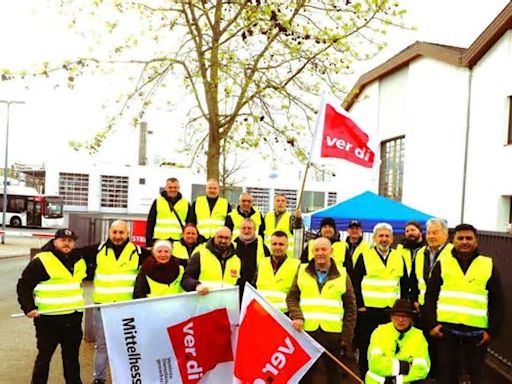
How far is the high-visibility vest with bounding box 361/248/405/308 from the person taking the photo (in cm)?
627

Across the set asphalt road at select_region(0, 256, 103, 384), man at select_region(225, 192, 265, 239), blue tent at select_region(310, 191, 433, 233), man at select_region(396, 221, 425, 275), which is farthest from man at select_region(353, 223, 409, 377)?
blue tent at select_region(310, 191, 433, 233)

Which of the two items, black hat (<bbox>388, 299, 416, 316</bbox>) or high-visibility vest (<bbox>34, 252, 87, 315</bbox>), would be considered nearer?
black hat (<bbox>388, 299, 416, 316</bbox>)

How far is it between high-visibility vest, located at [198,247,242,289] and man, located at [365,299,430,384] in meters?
1.65

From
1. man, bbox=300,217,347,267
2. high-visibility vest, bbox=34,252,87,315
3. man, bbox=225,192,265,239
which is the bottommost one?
high-visibility vest, bbox=34,252,87,315

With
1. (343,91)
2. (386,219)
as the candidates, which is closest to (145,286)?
(386,219)

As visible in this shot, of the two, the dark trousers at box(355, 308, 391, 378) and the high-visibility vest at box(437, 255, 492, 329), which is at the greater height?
the high-visibility vest at box(437, 255, 492, 329)

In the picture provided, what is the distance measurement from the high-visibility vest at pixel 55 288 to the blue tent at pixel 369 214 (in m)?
5.47

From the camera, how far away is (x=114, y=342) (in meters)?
5.36

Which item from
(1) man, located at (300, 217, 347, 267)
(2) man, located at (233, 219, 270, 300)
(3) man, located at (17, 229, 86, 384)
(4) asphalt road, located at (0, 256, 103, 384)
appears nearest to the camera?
(3) man, located at (17, 229, 86, 384)

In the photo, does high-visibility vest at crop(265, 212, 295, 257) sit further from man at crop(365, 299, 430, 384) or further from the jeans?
man at crop(365, 299, 430, 384)

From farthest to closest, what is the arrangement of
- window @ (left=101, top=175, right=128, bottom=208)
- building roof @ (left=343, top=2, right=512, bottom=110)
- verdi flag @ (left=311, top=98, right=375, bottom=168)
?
1. window @ (left=101, top=175, right=128, bottom=208)
2. building roof @ (left=343, top=2, right=512, bottom=110)
3. verdi flag @ (left=311, top=98, right=375, bottom=168)

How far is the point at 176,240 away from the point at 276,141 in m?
6.16

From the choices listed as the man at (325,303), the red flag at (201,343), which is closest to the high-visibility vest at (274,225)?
the red flag at (201,343)

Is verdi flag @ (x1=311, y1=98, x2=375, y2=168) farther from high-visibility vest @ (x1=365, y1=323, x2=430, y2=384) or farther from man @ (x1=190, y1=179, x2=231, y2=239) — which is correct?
high-visibility vest @ (x1=365, y1=323, x2=430, y2=384)
